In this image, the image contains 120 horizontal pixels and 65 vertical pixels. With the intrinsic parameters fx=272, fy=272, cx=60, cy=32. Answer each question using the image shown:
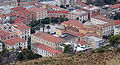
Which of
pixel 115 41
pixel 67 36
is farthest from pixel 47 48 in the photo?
pixel 115 41

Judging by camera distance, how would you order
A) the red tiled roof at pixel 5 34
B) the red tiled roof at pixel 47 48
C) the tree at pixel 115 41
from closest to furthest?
the red tiled roof at pixel 47 48
the tree at pixel 115 41
the red tiled roof at pixel 5 34

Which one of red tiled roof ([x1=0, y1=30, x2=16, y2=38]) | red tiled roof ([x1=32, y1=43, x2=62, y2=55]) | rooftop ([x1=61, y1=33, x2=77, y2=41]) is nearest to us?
red tiled roof ([x1=32, y1=43, x2=62, y2=55])

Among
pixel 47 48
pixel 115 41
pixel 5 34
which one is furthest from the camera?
pixel 5 34

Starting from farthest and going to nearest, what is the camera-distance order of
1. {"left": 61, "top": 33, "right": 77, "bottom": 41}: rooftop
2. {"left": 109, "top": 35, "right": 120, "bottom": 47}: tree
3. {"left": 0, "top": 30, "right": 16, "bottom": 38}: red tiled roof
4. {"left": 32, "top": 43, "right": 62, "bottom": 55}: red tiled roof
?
{"left": 0, "top": 30, "right": 16, "bottom": 38}: red tiled roof, {"left": 61, "top": 33, "right": 77, "bottom": 41}: rooftop, {"left": 109, "top": 35, "right": 120, "bottom": 47}: tree, {"left": 32, "top": 43, "right": 62, "bottom": 55}: red tiled roof

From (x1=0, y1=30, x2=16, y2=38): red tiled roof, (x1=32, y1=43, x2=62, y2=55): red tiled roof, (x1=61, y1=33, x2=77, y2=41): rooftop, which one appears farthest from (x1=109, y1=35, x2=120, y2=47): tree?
(x1=0, y1=30, x2=16, y2=38): red tiled roof

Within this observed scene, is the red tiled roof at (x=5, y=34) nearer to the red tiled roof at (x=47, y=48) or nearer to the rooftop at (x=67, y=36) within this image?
the red tiled roof at (x=47, y=48)

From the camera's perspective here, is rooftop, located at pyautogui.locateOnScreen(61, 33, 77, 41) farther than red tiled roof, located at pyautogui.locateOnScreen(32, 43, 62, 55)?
Yes

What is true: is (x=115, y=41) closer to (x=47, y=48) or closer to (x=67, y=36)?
(x=67, y=36)

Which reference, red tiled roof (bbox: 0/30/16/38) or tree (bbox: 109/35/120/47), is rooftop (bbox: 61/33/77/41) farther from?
red tiled roof (bbox: 0/30/16/38)

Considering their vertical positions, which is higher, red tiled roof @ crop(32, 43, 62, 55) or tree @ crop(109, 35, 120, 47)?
tree @ crop(109, 35, 120, 47)

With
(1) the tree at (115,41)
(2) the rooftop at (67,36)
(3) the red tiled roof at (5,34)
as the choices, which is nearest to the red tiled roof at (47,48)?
(2) the rooftop at (67,36)

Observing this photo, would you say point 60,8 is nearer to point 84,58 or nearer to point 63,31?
point 63,31
